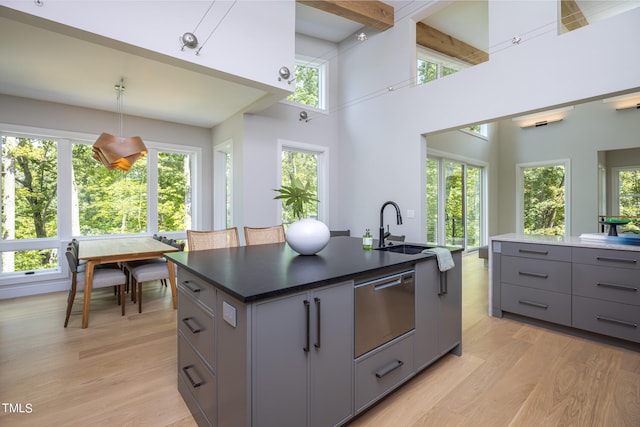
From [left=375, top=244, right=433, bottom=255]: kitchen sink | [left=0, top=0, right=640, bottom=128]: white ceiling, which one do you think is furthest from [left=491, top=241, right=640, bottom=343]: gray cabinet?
[left=0, top=0, right=640, bottom=128]: white ceiling

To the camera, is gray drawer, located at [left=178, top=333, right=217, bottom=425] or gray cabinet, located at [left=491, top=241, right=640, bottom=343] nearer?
gray drawer, located at [left=178, top=333, right=217, bottom=425]

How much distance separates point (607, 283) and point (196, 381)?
3.19 meters

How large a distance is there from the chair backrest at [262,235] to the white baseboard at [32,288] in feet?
11.3

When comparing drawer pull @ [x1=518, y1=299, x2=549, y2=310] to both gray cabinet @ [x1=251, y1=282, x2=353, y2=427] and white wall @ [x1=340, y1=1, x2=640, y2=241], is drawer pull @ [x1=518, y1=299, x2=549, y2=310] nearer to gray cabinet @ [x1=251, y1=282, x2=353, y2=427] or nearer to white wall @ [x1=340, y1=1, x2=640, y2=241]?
white wall @ [x1=340, y1=1, x2=640, y2=241]

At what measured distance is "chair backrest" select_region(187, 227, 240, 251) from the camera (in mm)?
2459

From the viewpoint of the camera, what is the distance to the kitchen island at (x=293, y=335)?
1.19 metres

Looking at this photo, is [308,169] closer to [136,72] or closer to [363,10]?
[363,10]

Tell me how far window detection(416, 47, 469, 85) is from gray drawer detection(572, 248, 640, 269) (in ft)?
11.3

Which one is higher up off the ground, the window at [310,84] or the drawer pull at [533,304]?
the window at [310,84]

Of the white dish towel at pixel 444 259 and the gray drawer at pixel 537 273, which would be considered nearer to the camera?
the white dish towel at pixel 444 259

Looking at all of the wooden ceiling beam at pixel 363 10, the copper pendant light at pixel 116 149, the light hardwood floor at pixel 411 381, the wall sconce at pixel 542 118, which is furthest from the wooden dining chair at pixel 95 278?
the wall sconce at pixel 542 118

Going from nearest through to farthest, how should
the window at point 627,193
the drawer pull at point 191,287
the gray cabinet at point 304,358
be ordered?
the gray cabinet at point 304,358 < the drawer pull at point 191,287 < the window at point 627,193

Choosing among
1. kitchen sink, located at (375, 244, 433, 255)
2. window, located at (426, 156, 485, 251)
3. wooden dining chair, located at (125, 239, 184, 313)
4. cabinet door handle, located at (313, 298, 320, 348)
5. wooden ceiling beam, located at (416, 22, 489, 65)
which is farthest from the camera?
window, located at (426, 156, 485, 251)

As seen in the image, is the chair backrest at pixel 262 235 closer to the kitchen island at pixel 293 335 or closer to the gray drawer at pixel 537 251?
the kitchen island at pixel 293 335
